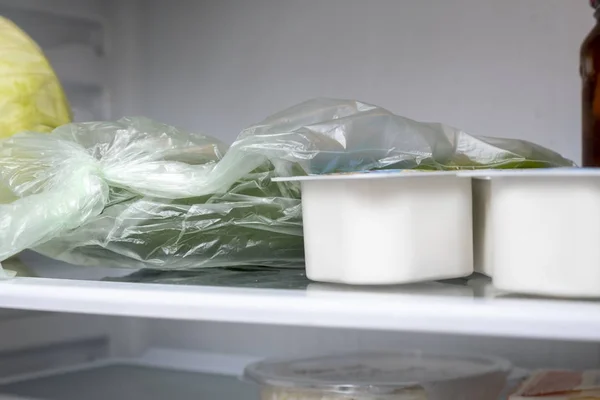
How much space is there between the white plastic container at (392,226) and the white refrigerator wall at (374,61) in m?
0.45

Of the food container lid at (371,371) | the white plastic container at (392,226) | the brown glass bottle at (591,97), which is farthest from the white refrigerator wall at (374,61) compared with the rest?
the white plastic container at (392,226)

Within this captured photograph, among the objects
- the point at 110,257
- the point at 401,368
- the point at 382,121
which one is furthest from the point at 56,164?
the point at 401,368

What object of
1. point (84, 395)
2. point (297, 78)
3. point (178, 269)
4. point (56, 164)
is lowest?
point (84, 395)

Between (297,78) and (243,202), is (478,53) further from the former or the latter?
(243,202)

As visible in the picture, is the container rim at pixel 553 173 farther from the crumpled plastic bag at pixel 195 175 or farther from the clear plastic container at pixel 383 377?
the clear plastic container at pixel 383 377

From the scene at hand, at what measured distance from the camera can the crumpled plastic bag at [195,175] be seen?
2.42ft

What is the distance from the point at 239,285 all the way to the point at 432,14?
1.92 feet

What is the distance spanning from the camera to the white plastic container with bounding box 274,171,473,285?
0.64 meters

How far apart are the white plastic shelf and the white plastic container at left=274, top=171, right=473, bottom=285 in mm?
20

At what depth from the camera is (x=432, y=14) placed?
112cm

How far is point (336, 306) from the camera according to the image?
0.59 metres

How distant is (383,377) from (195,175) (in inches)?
12.6

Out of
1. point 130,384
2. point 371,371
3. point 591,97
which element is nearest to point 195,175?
point 371,371

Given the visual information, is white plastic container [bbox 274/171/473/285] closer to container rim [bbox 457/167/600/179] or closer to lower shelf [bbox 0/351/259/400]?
container rim [bbox 457/167/600/179]
